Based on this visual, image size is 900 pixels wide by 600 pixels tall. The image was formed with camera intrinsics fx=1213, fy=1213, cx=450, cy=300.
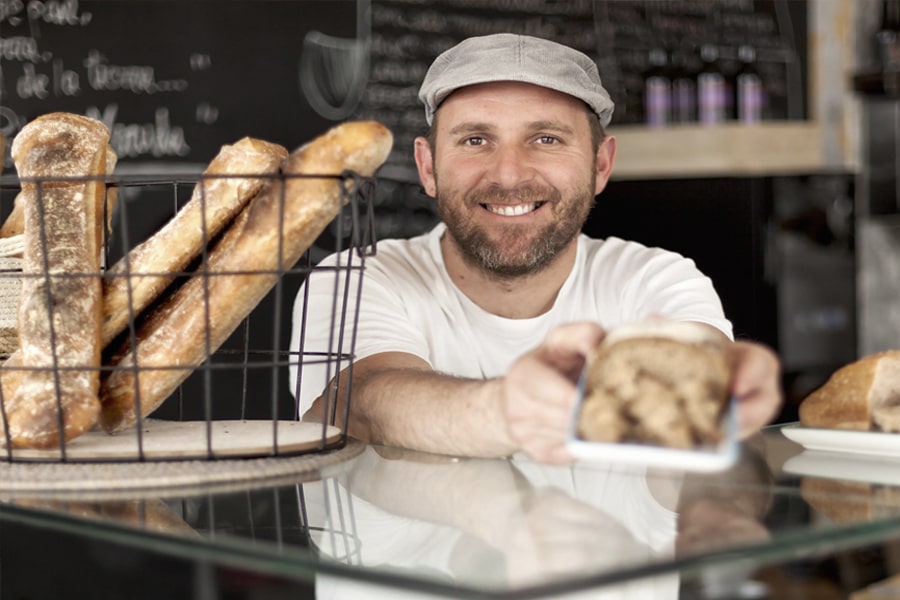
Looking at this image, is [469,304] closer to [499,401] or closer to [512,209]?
[512,209]

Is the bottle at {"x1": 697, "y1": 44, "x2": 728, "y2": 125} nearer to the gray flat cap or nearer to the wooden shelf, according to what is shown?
the wooden shelf

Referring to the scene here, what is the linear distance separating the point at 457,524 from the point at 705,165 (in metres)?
3.03

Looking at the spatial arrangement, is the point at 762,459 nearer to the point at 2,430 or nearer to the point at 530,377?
the point at 530,377

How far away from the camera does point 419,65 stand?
3.16 metres

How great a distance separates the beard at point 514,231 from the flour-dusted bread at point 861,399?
→ 2.06 feet

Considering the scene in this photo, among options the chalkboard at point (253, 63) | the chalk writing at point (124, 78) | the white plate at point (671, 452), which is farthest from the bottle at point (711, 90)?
the white plate at point (671, 452)

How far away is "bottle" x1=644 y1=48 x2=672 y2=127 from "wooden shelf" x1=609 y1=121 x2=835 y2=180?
2.2 inches

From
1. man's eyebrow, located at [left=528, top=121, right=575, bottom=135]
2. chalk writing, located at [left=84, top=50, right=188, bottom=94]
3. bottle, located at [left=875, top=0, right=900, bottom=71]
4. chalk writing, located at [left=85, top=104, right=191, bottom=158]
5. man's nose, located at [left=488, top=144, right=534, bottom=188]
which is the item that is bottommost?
man's nose, located at [left=488, top=144, right=534, bottom=188]

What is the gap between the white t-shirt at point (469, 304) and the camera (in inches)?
61.1

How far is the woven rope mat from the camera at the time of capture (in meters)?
0.75

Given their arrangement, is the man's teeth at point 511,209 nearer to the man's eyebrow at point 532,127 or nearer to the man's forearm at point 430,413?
the man's eyebrow at point 532,127

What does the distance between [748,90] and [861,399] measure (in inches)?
116

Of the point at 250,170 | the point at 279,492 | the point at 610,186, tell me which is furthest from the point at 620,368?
the point at 610,186

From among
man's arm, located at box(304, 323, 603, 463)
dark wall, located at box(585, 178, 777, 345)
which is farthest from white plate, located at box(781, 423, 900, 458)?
dark wall, located at box(585, 178, 777, 345)
